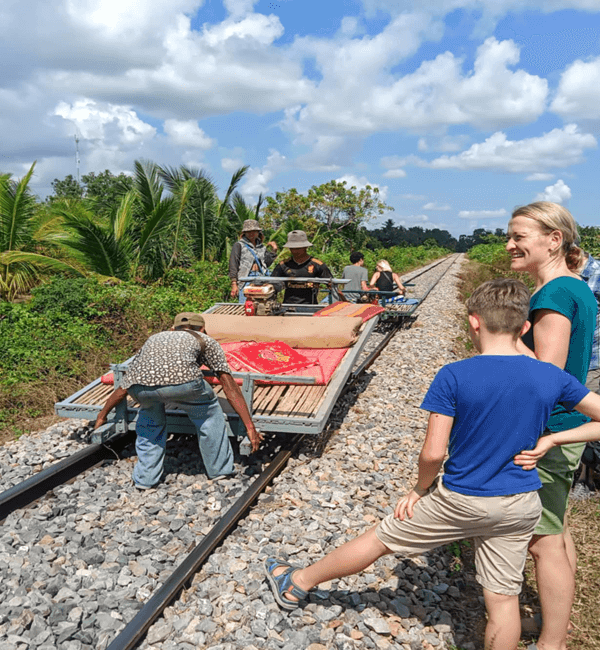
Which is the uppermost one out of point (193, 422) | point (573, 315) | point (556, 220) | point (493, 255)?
point (556, 220)

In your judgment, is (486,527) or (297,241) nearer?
(486,527)

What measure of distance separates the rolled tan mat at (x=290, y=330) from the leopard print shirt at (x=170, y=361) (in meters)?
2.55

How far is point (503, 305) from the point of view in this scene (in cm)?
237

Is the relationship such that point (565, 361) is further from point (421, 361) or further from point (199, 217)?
point (199, 217)

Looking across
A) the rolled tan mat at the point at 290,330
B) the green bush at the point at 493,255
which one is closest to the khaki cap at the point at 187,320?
the rolled tan mat at the point at 290,330

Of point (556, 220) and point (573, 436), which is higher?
point (556, 220)

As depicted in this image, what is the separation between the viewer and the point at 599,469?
15.7ft

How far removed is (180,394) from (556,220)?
302 centimetres

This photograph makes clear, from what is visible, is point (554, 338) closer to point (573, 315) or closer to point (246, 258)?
point (573, 315)

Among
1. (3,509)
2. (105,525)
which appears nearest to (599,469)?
(105,525)

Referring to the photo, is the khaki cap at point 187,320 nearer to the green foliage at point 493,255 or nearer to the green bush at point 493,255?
the green bush at point 493,255

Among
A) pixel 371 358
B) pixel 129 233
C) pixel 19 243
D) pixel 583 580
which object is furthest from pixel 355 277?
pixel 583 580

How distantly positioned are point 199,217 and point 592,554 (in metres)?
15.7

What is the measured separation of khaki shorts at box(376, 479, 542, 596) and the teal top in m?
0.43
